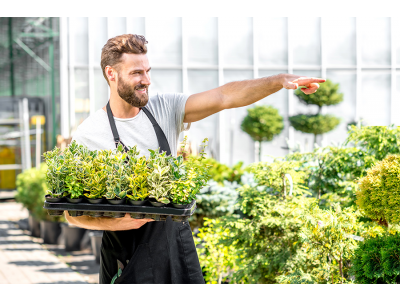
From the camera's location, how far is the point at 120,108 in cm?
178

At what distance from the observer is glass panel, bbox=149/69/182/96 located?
27.4 feet

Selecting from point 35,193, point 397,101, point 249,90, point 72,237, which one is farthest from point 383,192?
point 397,101

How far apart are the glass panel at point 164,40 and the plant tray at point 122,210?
6990 mm

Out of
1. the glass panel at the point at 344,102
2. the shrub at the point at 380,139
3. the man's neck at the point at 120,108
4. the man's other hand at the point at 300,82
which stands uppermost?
the glass panel at the point at 344,102

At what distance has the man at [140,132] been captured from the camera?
163 cm

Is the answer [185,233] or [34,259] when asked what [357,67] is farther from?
[185,233]

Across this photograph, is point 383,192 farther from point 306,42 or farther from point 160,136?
point 306,42

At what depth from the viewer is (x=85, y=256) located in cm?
552

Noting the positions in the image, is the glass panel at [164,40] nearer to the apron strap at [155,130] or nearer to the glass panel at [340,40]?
the glass panel at [340,40]

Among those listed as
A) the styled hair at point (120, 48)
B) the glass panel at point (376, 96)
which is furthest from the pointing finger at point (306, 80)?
the glass panel at point (376, 96)

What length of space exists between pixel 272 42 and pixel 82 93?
4009mm
